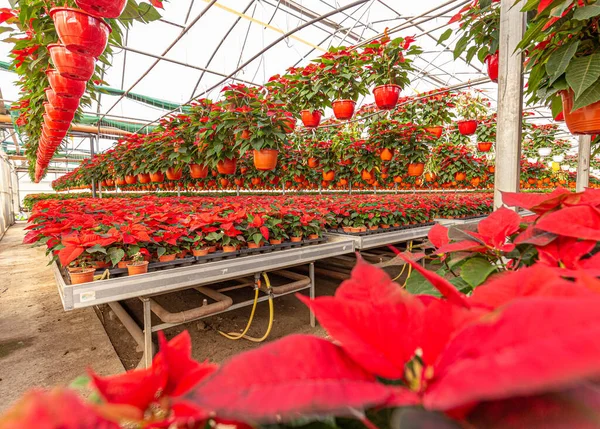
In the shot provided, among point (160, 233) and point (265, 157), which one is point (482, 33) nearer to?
point (265, 157)

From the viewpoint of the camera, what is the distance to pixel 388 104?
325cm

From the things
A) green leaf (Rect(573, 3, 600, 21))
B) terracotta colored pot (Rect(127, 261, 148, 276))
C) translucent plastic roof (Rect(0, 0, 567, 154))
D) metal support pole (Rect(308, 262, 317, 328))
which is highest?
translucent plastic roof (Rect(0, 0, 567, 154))

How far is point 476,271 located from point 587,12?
0.95 metres

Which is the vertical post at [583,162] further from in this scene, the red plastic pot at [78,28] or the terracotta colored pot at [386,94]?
the red plastic pot at [78,28]

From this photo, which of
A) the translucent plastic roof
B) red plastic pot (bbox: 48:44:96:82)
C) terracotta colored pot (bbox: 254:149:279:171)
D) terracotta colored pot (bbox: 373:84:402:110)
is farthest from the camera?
the translucent plastic roof

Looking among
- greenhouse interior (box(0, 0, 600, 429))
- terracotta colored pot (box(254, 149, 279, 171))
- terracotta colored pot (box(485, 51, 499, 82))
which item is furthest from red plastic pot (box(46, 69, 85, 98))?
terracotta colored pot (box(485, 51, 499, 82))

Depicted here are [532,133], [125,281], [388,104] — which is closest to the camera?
[125,281]

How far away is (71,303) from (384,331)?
5.46ft

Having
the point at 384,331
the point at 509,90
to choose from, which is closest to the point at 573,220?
the point at 384,331

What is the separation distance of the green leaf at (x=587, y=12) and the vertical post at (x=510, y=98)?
0.53m

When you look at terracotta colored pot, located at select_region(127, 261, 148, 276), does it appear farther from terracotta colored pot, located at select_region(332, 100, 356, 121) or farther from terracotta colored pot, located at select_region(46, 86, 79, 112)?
terracotta colored pot, located at select_region(332, 100, 356, 121)

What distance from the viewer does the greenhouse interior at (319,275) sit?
180mm

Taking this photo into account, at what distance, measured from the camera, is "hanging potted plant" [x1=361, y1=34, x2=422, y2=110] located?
127 inches

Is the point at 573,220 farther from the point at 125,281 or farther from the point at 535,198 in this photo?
the point at 125,281
